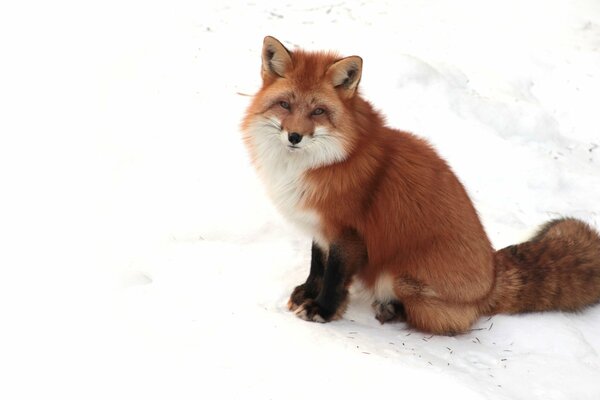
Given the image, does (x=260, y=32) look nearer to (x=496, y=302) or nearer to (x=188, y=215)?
(x=188, y=215)

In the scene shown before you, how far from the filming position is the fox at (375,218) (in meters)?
4.03

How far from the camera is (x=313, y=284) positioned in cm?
449

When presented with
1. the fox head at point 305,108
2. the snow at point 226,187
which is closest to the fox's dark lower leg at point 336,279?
the snow at point 226,187

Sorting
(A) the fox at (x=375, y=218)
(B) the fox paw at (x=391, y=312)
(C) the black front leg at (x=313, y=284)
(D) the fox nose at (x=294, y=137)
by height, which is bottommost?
(B) the fox paw at (x=391, y=312)

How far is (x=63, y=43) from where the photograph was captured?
277 inches

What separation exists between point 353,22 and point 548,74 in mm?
2470

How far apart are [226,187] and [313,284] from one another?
150 cm

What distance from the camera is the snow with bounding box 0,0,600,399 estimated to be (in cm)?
353

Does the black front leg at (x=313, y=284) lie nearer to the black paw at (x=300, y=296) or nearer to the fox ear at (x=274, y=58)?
the black paw at (x=300, y=296)

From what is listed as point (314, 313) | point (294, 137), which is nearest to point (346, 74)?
point (294, 137)

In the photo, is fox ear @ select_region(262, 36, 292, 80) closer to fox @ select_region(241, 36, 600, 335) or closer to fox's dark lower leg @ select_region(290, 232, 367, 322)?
fox @ select_region(241, 36, 600, 335)

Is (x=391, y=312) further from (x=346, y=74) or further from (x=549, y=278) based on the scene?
(x=346, y=74)

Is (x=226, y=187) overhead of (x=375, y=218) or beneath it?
beneath

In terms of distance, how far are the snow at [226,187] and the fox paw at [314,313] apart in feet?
0.24
